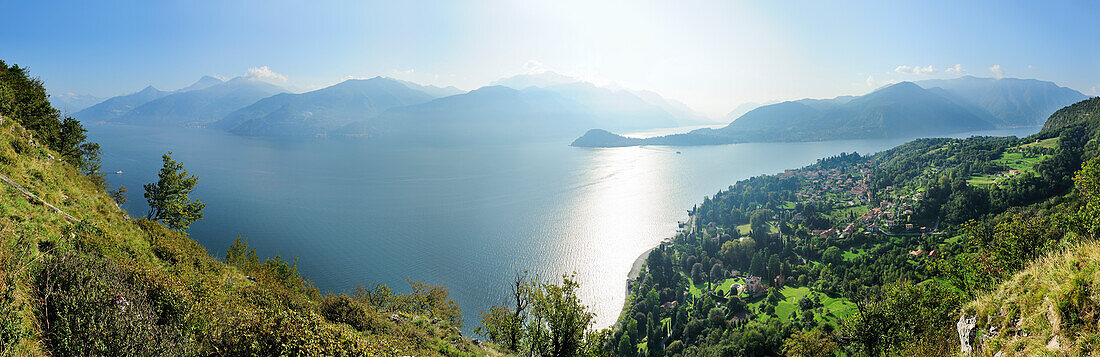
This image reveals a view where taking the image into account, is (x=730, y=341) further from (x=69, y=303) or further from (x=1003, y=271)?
(x=69, y=303)

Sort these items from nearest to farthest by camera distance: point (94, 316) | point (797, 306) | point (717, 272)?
point (94, 316) < point (797, 306) < point (717, 272)

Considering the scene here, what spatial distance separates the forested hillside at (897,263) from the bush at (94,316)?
16524 mm

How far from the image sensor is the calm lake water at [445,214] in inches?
2144

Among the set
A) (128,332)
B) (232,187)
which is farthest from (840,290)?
(232,187)

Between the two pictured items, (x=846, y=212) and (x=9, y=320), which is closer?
(x=9, y=320)

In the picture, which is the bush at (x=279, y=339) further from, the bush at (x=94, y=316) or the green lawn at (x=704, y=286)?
the green lawn at (x=704, y=286)

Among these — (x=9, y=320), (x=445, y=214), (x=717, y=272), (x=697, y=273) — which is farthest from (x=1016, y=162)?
(x=9, y=320)

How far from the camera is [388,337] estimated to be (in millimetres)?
13445

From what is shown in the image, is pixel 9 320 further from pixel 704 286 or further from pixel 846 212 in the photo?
pixel 846 212

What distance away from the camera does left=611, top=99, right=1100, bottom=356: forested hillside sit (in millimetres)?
7758

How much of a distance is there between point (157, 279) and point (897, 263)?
238 ft

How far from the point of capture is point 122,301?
8461mm

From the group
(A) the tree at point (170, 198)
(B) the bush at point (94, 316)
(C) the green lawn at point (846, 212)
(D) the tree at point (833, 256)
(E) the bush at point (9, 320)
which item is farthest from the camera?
(C) the green lawn at point (846, 212)

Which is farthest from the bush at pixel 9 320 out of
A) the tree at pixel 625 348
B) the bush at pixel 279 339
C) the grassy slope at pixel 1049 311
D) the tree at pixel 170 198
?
the tree at pixel 625 348
